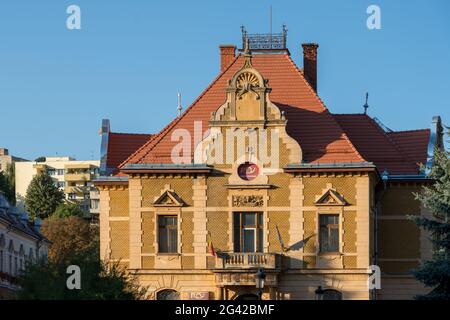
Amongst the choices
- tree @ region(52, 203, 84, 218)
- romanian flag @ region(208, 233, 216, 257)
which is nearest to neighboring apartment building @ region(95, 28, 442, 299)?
romanian flag @ region(208, 233, 216, 257)

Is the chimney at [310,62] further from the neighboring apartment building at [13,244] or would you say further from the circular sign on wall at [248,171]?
the neighboring apartment building at [13,244]

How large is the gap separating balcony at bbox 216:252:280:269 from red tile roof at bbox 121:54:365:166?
5.05 meters

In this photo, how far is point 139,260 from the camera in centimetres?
6556

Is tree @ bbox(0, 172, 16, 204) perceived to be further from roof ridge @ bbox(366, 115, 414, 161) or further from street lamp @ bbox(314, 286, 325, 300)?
street lamp @ bbox(314, 286, 325, 300)

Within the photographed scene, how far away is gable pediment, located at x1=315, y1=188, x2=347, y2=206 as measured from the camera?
65062mm

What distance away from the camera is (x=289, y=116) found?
68375mm

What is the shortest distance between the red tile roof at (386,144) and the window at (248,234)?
8718 mm

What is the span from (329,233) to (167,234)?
7384 millimetres

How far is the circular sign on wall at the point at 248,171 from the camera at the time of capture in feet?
216

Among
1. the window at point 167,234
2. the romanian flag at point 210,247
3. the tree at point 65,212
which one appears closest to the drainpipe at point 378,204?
the romanian flag at point 210,247

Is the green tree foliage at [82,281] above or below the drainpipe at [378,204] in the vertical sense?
below

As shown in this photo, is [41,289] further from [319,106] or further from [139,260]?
[319,106]
